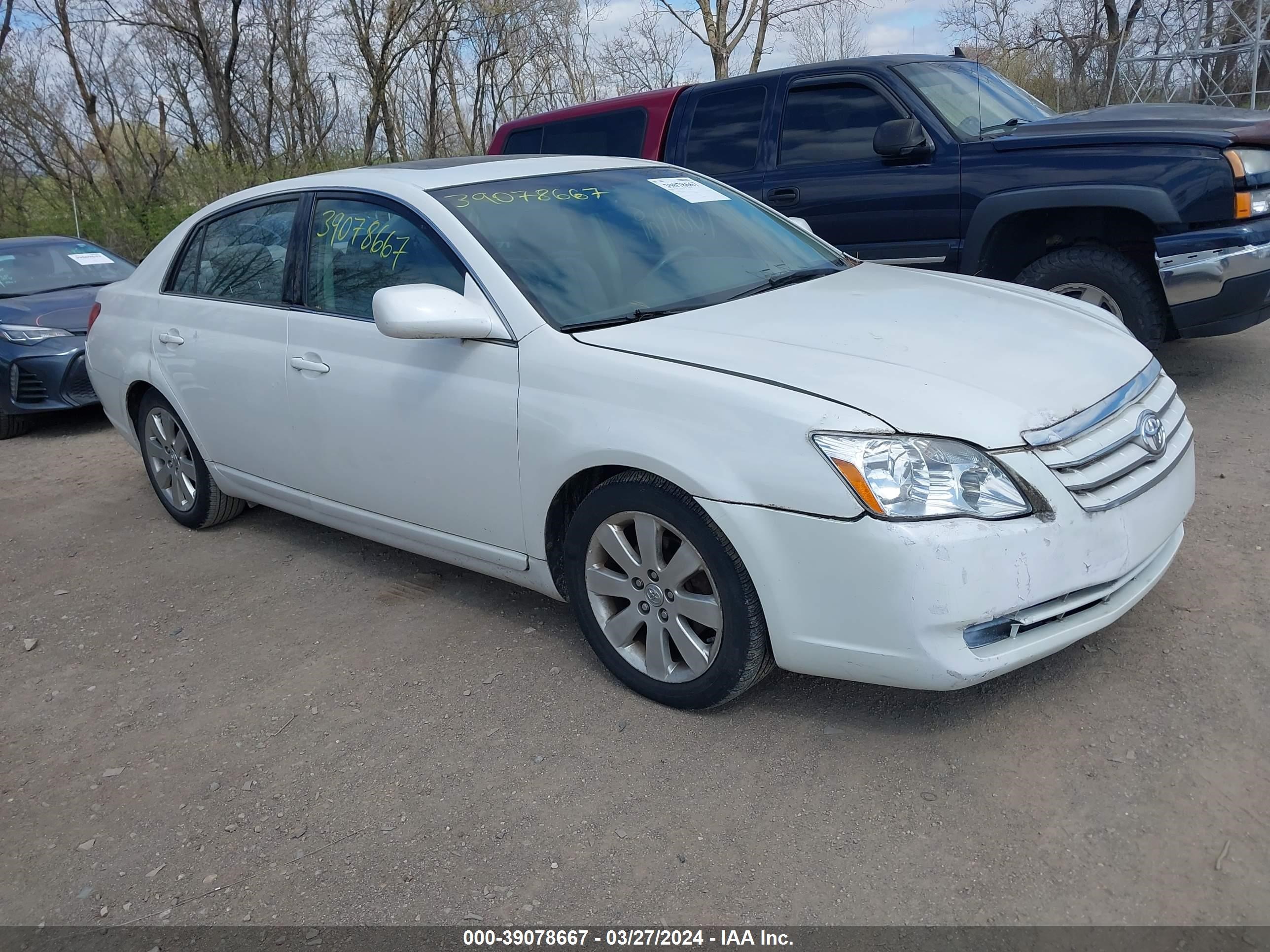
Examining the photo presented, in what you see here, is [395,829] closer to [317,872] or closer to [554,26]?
[317,872]

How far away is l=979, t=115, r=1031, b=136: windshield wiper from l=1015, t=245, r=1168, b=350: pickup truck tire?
84cm

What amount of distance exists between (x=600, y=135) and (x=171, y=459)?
12.4 feet

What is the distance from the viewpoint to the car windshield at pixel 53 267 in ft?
27.9

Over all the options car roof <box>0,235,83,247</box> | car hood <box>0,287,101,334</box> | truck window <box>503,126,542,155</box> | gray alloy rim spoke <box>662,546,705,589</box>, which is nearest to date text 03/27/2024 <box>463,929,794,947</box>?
gray alloy rim spoke <box>662,546,705,589</box>

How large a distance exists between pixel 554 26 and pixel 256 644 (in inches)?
907

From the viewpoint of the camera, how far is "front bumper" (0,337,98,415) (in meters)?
7.69

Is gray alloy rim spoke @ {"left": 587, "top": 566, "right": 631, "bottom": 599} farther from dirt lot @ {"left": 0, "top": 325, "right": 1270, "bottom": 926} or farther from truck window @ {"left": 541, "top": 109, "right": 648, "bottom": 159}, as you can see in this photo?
truck window @ {"left": 541, "top": 109, "right": 648, "bottom": 159}

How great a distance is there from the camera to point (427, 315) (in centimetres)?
333

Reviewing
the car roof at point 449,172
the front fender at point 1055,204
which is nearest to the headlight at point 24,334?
the car roof at point 449,172

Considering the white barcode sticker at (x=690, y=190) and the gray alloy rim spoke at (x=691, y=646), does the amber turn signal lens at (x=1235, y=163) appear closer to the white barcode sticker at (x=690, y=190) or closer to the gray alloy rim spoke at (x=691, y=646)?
the white barcode sticker at (x=690, y=190)

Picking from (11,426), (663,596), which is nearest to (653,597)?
(663,596)

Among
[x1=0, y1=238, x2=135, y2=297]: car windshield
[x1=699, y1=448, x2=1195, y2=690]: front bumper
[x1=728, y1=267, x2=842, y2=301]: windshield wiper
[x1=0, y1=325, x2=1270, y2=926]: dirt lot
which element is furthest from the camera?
[x1=0, y1=238, x2=135, y2=297]: car windshield

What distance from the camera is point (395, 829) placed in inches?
111

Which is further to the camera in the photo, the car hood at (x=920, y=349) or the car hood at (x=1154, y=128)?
the car hood at (x=1154, y=128)
